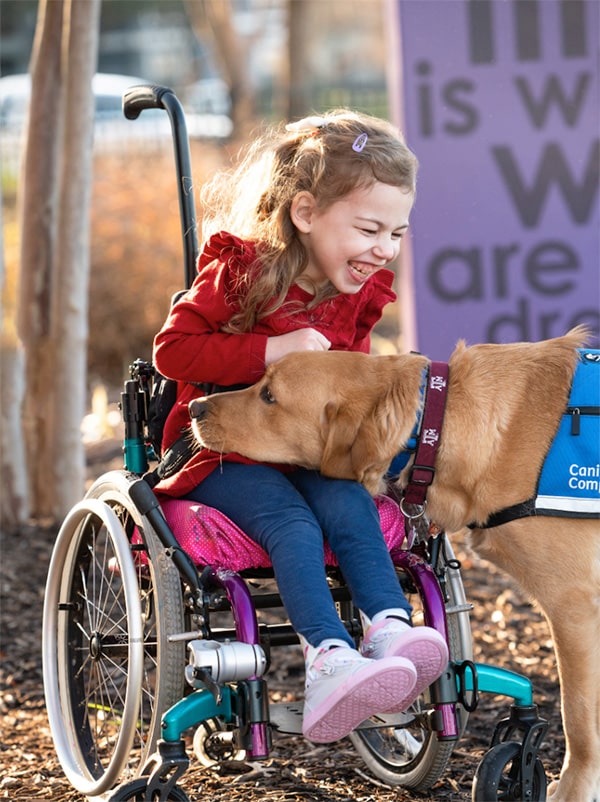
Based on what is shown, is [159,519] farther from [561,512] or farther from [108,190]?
[108,190]

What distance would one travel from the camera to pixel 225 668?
2939 mm

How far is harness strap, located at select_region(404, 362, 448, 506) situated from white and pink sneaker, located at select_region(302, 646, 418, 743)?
568mm

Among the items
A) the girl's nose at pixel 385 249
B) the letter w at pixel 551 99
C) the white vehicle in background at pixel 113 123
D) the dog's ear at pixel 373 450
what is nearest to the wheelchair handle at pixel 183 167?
the girl's nose at pixel 385 249

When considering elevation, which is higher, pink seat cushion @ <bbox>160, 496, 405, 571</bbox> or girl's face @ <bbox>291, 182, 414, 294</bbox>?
girl's face @ <bbox>291, 182, 414, 294</bbox>

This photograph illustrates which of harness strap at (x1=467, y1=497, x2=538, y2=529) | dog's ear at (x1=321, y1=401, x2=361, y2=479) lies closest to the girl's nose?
dog's ear at (x1=321, y1=401, x2=361, y2=479)

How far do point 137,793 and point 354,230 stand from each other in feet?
5.69

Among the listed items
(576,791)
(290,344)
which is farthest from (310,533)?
(576,791)

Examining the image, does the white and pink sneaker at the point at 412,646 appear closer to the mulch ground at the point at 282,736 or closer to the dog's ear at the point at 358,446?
the dog's ear at the point at 358,446

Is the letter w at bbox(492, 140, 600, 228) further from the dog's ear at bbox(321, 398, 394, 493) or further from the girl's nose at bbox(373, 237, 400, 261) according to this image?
the dog's ear at bbox(321, 398, 394, 493)

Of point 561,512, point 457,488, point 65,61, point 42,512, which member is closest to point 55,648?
point 457,488

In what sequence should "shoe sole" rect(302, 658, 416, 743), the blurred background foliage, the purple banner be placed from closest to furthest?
1. "shoe sole" rect(302, 658, 416, 743)
2. the purple banner
3. the blurred background foliage

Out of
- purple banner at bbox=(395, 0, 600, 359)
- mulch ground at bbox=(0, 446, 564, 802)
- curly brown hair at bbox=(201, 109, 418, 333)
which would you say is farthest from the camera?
purple banner at bbox=(395, 0, 600, 359)

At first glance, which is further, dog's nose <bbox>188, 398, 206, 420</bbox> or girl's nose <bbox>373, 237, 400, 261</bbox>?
girl's nose <bbox>373, 237, 400, 261</bbox>

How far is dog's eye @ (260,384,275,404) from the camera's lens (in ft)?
11.1
